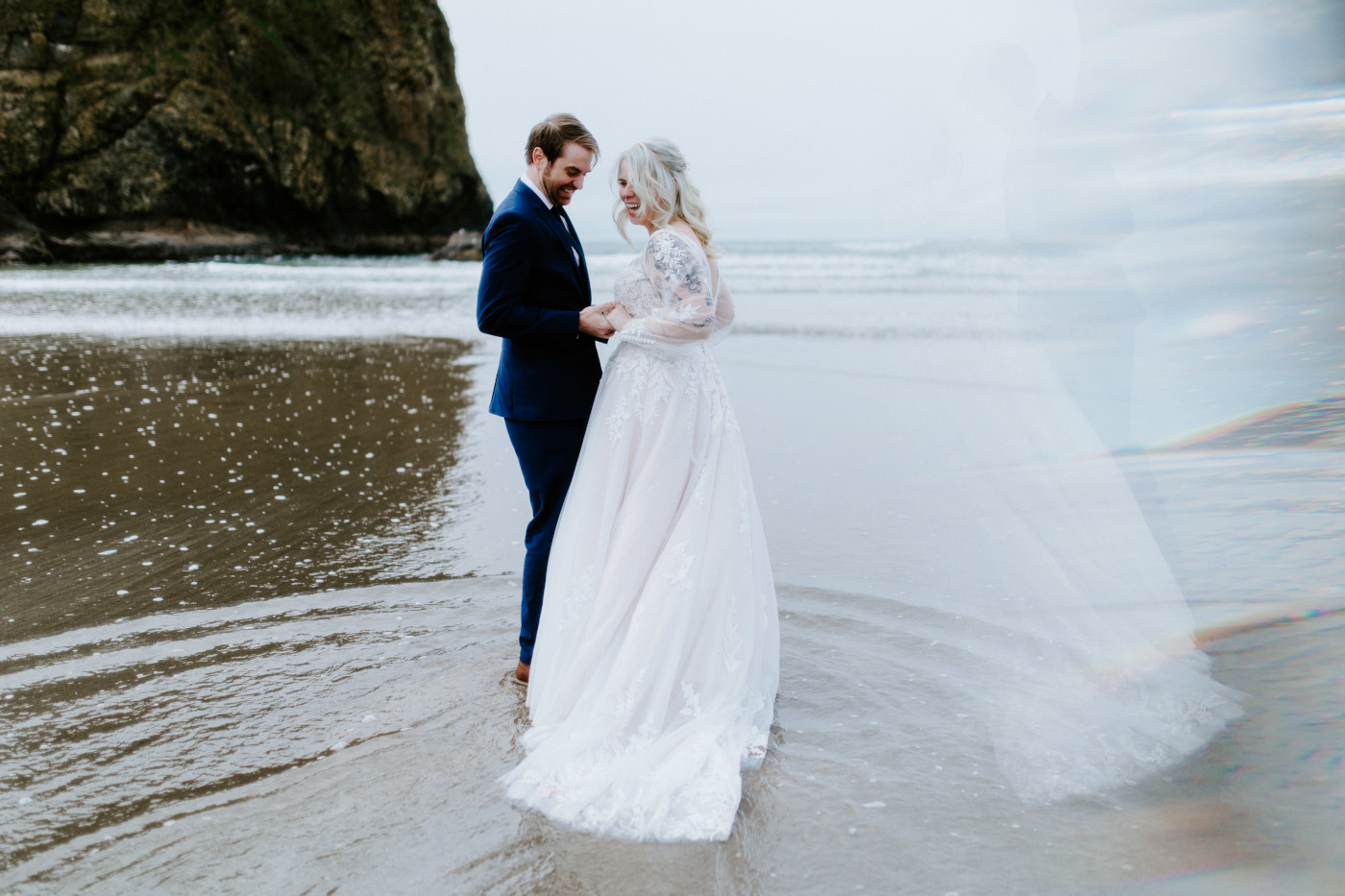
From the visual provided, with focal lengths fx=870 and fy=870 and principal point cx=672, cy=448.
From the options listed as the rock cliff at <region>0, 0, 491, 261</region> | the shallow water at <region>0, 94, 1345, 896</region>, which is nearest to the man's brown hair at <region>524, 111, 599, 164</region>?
the shallow water at <region>0, 94, 1345, 896</region>

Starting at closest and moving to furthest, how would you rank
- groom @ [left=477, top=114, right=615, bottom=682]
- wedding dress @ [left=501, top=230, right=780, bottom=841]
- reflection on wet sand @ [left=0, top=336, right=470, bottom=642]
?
wedding dress @ [left=501, top=230, right=780, bottom=841]
groom @ [left=477, top=114, right=615, bottom=682]
reflection on wet sand @ [left=0, top=336, right=470, bottom=642]

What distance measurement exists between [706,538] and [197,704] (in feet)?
5.73

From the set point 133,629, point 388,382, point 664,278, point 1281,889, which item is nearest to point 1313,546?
point 1281,889

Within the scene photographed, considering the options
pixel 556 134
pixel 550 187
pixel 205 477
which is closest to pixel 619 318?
pixel 550 187

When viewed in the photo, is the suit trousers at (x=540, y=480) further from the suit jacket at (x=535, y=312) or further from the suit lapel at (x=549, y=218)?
the suit lapel at (x=549, y=218)

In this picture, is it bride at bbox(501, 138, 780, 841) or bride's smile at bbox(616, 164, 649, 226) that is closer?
bride at bbox(501, 138, 780, 841)

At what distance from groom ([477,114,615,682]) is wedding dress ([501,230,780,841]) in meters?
0.14

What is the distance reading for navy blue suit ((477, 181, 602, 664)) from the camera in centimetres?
284

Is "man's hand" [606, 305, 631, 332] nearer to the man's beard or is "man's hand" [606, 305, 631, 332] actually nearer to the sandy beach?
the man's beard

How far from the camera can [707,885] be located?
1990 mm

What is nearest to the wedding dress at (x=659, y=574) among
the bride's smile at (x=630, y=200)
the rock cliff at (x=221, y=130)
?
the bride's smile at (x=630, y=200)

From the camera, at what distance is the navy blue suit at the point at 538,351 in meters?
2.84

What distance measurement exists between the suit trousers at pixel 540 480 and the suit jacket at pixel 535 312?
0.20ft

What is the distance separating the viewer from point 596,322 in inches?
113
